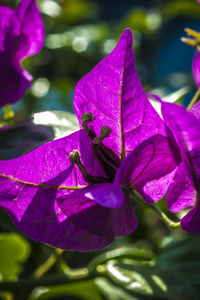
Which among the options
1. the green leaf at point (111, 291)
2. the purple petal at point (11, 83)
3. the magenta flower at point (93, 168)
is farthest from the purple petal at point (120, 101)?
the green leaf at point (111, 291)

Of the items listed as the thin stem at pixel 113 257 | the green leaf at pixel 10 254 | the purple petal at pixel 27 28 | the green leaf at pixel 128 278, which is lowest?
the green leaf at pixel 10 254

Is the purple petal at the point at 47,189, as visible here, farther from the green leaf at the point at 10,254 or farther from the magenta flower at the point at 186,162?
the green leaf at the point at 10,254

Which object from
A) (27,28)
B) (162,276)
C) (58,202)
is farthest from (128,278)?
(27,28)

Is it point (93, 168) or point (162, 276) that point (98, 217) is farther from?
point (162, 276)

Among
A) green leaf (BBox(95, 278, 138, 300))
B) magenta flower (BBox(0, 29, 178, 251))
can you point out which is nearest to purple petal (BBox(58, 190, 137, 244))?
magenta flower (BBox(0, 29, 178, 251))

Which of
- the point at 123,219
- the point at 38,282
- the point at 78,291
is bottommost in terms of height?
the point at 78,291

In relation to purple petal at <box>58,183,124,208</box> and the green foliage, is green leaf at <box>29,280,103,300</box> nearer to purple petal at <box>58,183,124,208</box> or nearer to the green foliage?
the green foliage
